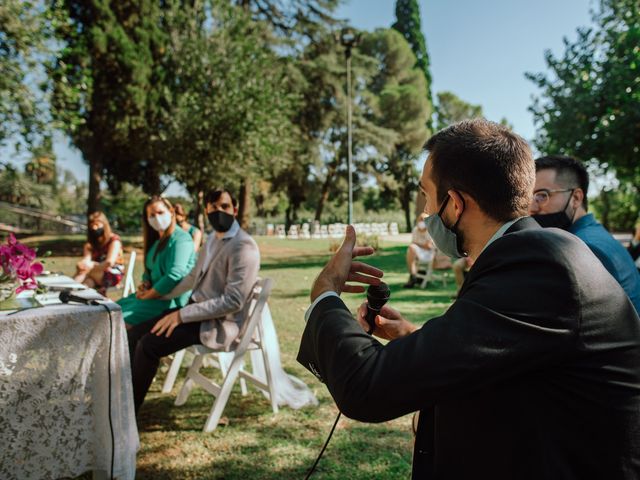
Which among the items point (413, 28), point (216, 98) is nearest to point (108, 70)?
point (216, 98)

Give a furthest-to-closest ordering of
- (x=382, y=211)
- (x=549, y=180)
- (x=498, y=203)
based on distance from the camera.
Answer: (x=382, y=211), (x=549, y=180), (x=498, y=203)

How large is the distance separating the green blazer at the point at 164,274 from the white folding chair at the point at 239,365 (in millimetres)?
656

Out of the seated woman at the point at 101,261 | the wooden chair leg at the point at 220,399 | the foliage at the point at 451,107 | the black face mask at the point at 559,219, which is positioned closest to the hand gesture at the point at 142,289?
the wooden chair leg at the point at 220,399

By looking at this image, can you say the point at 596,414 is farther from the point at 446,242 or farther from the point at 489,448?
the point at 446,242

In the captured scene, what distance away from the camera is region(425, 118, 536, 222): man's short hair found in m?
1.29

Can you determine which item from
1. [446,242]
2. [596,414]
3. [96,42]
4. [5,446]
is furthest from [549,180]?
[96,42]

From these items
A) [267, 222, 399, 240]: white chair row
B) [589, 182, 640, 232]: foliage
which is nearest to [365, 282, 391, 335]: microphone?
[267, 222, 399, 240]: white chair row

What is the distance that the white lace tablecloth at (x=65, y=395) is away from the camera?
2.54 m

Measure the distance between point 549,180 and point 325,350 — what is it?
2830 mm

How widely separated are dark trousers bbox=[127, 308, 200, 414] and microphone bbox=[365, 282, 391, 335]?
8.02 feet

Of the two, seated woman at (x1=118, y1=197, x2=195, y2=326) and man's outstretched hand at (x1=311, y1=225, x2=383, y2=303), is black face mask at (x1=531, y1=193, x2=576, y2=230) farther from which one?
seated woman at (x1=118, y1=197, x2=195, y2=326)

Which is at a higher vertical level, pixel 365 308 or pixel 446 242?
pixel 446 242

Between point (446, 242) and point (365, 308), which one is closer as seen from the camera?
point (446, 242)

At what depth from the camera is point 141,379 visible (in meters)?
3.77
